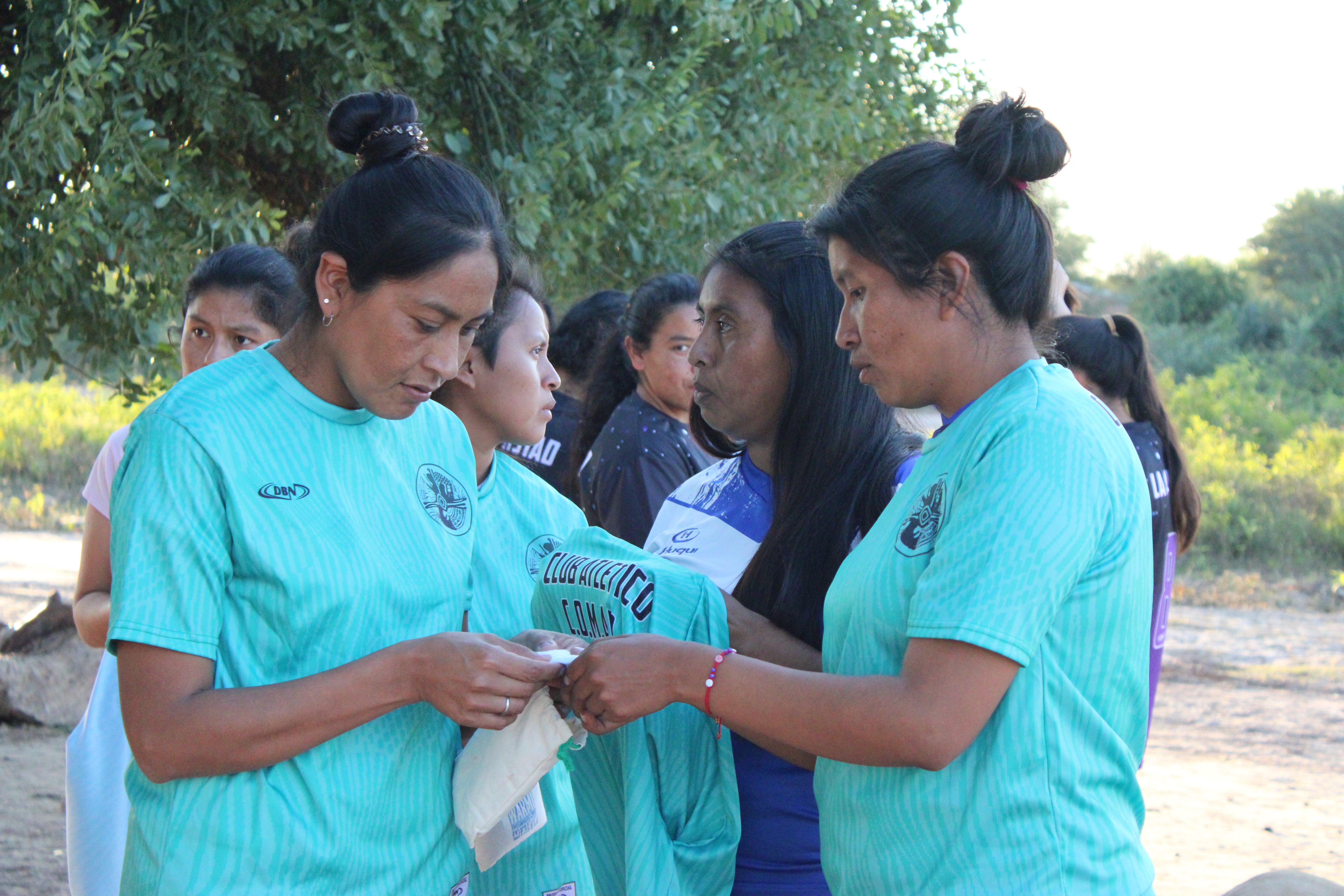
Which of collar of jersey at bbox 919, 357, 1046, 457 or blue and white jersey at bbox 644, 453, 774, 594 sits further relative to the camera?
blue and white jersey at bbox 644, 453, 774, 594

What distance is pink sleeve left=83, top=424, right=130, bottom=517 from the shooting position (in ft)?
9.64

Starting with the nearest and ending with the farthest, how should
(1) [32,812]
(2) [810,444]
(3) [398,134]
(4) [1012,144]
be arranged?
(4) [1012,144], (3) [398,134], (2) [810,444], (1) [32,812]

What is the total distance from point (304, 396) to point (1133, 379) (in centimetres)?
335

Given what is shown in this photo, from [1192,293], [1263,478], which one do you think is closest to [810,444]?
[1263,478]

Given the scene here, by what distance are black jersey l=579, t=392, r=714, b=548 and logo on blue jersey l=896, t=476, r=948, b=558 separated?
2.19 m

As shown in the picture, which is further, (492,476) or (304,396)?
(492,476)

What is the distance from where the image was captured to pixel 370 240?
190 centimetres

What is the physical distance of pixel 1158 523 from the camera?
4.01 metres

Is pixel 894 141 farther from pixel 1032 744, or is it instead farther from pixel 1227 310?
pixel 1227 310

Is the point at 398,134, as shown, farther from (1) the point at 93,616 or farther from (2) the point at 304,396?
(1) the point at 93,616

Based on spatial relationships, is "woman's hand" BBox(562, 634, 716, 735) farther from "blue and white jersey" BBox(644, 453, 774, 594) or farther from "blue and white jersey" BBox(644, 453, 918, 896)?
"blue and white jersey" BBox(644, 453, 774, 594)

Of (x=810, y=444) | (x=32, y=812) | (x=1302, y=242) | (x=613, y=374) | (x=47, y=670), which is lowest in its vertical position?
(x=32, y=812)

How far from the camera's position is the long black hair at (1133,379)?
430 cm

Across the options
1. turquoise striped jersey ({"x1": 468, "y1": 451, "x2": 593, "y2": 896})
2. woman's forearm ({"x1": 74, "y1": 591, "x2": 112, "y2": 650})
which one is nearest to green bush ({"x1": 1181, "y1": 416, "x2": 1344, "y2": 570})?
turquoise striped jersey ({"x1": 468, "y1": 451, "x2": 593, "y2": 896})
